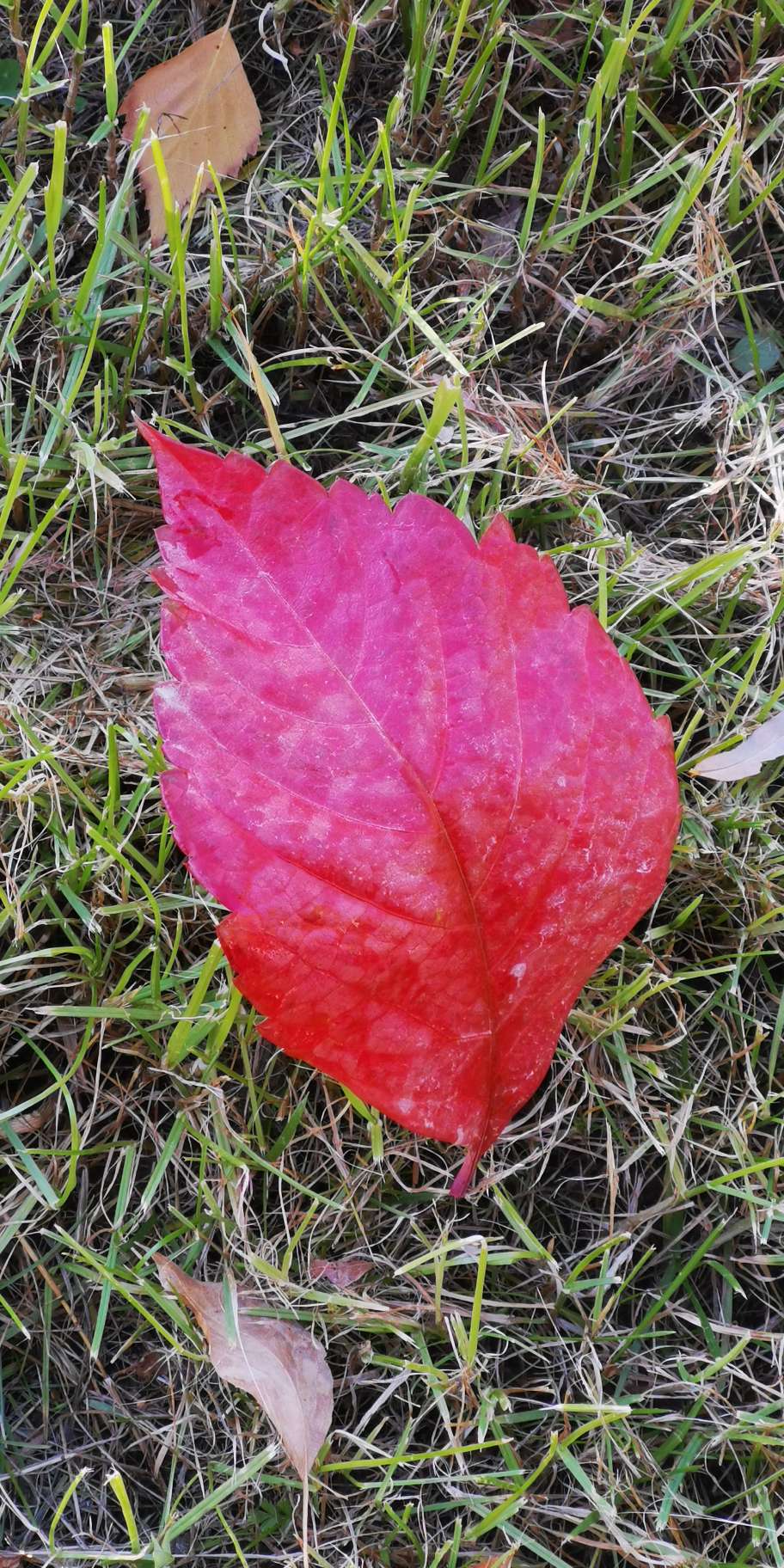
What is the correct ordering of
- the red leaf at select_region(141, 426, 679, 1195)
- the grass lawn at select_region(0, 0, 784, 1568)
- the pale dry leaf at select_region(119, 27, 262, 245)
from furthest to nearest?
1. the pale dry leaf at select_region(119, 27, 262, 245)
2. the grass lawn at select_region(0, 0, 784, 1568)
3. the red leaf at select_region(141, 426, 679, 1195)

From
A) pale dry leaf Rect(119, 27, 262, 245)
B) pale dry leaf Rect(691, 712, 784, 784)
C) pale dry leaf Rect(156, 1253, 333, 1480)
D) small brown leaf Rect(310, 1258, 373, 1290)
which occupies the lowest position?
pale dry leaf Rect(156, 1253, 333, 1480)

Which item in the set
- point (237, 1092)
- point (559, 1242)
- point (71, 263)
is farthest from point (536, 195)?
point (559, 1242)

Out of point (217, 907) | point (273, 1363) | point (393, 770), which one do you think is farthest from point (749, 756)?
point (273, 1363)

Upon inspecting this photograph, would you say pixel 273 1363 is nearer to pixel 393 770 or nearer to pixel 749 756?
pixel 393 770

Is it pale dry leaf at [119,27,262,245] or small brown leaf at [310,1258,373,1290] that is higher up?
pale dry leaf at [119,27,262,245]

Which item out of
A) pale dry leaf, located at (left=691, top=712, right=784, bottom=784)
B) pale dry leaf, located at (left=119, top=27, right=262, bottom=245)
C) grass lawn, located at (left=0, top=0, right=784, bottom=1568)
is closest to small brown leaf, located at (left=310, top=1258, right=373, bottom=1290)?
grass lawn, located at (left=0, top=0, right=784, bottom=1568)

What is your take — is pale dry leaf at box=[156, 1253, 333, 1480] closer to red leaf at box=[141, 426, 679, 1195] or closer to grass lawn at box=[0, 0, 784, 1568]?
grass lawn at box=[0, 0, 784, 1568]

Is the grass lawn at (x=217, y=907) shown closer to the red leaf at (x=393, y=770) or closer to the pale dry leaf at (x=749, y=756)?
the pale dry leaf at (x=749, y=756)
